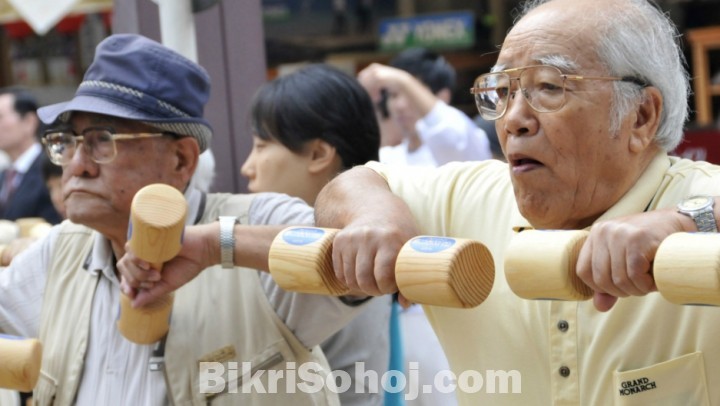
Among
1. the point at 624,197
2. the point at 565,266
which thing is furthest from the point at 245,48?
the point at 565,266

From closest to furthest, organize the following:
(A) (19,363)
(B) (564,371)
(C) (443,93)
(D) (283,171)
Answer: (B) (564,371) → (A) (19,363) → (D) (283,171) → (C) (443,93)

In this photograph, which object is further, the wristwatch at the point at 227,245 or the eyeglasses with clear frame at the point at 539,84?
the wristwatch at the point at 227,245

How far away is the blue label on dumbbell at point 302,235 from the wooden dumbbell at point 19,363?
2.23 feet

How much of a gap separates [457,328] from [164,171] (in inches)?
34.0

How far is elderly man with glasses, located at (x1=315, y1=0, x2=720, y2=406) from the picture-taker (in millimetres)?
1860

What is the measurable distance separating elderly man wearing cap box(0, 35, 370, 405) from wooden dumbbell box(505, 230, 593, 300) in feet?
2.68

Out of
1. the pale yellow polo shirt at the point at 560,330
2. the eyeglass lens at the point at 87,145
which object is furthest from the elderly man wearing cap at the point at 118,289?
the pale yellow polo shirt at the point at 560,330

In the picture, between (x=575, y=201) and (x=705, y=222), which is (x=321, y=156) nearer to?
(x=575, y=201)

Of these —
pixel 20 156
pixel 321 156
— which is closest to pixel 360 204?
pixel 321 156

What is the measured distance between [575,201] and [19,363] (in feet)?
3.76

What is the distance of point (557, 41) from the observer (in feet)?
6.54

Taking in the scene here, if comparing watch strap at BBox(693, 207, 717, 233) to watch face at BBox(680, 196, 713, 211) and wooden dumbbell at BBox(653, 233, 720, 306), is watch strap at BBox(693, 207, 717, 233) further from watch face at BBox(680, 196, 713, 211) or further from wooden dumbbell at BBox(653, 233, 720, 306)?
wooden dumbbell at BBox(653, 233, 720, 306)

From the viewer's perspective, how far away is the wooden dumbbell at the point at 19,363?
85.7 inches

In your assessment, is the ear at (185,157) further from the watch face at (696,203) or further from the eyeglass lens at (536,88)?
the watch face at (696,203)
